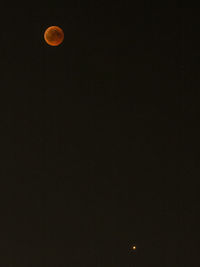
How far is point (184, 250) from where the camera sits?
68.6 inches

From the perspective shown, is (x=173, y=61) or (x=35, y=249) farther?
(x=173, y=61)

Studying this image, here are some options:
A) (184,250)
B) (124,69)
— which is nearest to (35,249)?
(184,250)

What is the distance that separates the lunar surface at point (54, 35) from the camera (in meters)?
1.73

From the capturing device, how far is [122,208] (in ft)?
5.85

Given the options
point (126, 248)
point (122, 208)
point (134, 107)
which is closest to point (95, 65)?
point (134, 107)

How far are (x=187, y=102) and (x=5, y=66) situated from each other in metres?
0.76

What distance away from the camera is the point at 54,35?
5.73 ft

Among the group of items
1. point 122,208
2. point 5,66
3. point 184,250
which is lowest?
point 184,250

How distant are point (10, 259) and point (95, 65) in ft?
2.75

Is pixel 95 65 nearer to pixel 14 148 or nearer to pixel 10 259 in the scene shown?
pixel 14 148

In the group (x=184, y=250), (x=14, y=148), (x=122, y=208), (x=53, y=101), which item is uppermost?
(x=53, y=101)

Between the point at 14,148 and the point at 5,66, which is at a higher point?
the point at 5,66

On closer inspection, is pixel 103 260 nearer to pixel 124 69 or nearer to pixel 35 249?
pixel 35 249

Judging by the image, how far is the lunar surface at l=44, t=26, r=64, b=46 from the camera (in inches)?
68.2
